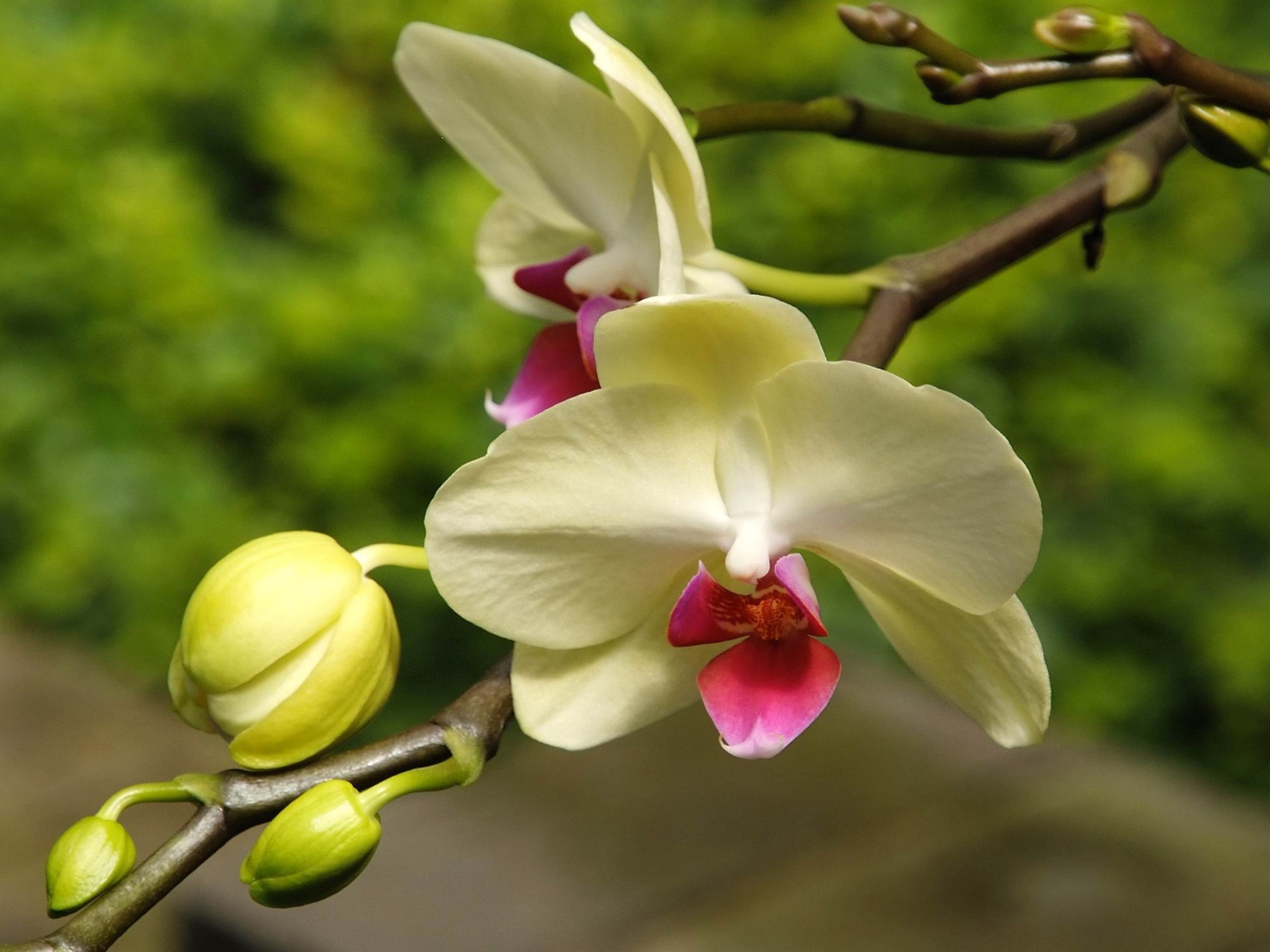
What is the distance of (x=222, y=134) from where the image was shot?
1716mm

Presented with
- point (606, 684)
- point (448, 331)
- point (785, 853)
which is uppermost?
point (606, 684)

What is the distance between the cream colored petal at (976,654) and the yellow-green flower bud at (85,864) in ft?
0.61

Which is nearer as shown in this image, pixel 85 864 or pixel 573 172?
pixel 85 864

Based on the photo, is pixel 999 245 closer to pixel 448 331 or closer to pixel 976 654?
pixel 976 654

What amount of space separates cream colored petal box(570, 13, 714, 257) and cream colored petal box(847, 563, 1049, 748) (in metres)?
0.10

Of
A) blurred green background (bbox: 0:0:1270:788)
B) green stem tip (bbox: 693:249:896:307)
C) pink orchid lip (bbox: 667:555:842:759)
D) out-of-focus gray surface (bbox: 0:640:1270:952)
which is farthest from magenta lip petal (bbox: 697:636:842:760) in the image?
blurred green background (bbox: 0:0:1270:788)

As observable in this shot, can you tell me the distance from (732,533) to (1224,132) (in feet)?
0.48

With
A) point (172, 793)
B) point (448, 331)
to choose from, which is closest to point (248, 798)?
point (172, 793)

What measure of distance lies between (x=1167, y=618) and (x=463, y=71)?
1281 mm

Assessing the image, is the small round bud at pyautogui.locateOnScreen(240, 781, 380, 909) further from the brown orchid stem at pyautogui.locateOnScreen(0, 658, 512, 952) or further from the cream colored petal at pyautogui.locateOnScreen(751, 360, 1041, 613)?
the cream colored petal at pyautogui.locateOnScreen(751, 360, 1041, 613)

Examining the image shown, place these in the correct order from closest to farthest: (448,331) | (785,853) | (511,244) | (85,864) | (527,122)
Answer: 1. (85,864)
2. (527,122)
3. (511,244)
4. (785,853)
5. (448,331)

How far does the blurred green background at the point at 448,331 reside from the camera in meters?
1.41

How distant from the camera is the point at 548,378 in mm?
408

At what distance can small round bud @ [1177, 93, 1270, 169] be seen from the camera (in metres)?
0.31
